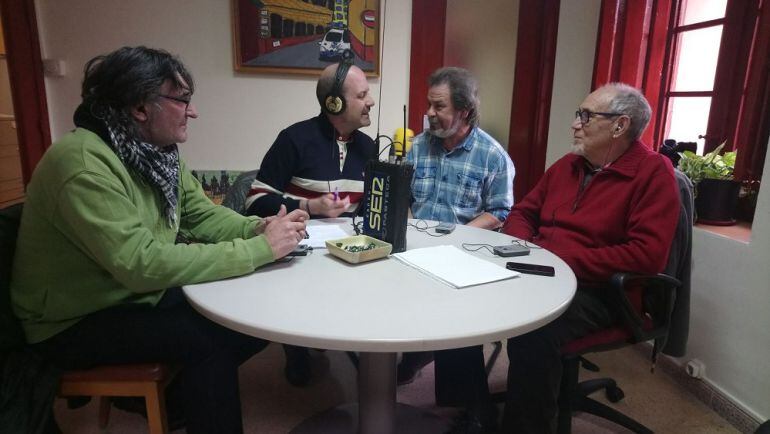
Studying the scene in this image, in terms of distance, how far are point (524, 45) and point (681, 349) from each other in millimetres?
2073

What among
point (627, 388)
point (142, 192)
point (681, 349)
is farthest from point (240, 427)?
point (627, 388)

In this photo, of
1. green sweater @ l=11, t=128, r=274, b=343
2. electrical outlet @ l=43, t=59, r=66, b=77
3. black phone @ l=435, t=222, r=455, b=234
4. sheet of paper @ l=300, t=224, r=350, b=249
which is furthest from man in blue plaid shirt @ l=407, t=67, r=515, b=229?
electrical outlet @ l=43, t=59, r=66, b=77

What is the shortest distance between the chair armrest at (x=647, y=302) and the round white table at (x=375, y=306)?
8.0 inches

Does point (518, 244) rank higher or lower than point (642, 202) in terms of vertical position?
lower

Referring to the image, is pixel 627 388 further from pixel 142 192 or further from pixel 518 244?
pixel 142 192

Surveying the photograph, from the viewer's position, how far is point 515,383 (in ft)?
4.44

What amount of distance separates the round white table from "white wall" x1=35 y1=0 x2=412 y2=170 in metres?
1.76

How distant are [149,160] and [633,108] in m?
1.51

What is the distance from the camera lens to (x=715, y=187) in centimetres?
188

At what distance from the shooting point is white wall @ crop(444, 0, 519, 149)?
3.01 meters

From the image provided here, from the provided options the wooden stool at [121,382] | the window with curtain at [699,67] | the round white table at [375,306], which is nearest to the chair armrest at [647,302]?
the round white table at [375,306]

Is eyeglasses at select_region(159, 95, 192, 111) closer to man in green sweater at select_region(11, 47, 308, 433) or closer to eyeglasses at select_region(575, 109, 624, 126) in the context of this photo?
man in green sweater at select_region(11, 47, 308, 433)

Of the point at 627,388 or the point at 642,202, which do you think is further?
the point at 627,388

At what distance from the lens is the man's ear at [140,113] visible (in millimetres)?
1202
